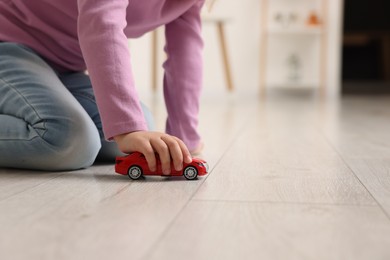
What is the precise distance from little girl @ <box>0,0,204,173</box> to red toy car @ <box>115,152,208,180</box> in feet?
0.05

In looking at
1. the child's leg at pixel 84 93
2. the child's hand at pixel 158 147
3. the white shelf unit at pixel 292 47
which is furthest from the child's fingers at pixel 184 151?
the white shelf unit at pixel 292 47

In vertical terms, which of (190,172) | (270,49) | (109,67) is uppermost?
(109,67)

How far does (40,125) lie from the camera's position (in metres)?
0.88

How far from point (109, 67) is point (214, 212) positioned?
0.92 ft

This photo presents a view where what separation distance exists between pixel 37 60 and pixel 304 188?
521 millimetres

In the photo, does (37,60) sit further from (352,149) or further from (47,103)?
(352,149)

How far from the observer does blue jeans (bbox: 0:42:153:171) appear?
87cm

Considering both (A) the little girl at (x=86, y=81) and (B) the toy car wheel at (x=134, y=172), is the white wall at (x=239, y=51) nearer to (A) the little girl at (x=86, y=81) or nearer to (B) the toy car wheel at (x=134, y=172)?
(A) the little girl at (x=86, y=81)

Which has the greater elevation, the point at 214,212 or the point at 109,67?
the point at 109,67

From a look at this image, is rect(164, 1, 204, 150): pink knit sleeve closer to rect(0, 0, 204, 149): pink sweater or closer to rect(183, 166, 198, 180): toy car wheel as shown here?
rect(0, 0, 204, 149): pink sweater

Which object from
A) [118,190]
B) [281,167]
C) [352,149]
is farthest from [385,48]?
[118,190]

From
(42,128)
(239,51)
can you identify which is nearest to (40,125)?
(42,128)

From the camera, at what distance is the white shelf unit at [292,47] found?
3934 millimetres

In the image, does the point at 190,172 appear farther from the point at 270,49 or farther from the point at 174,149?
the point at 270,49
